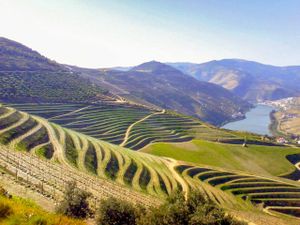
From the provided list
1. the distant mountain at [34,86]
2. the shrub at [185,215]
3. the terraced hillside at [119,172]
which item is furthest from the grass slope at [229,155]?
the shrub at [185,215]

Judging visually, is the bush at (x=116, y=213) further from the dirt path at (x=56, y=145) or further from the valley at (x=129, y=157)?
the dirt path at (x=56, y=145)

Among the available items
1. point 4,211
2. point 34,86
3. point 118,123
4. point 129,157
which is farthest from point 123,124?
point 4,211

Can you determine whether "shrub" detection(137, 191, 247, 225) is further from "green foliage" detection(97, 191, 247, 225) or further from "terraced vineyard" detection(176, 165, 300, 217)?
"terraced vineyard" detection(176, 165, 300, 217)

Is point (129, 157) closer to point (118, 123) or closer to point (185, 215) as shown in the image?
point (118, 123)

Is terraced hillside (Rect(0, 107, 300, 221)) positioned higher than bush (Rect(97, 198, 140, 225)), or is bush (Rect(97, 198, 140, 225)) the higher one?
bush (Rect(97, 198, 140, 225))

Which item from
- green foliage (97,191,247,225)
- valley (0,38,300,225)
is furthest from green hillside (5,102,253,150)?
green foliage (97,191,247,225)

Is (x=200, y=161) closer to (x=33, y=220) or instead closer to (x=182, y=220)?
(x=182, y=220)
